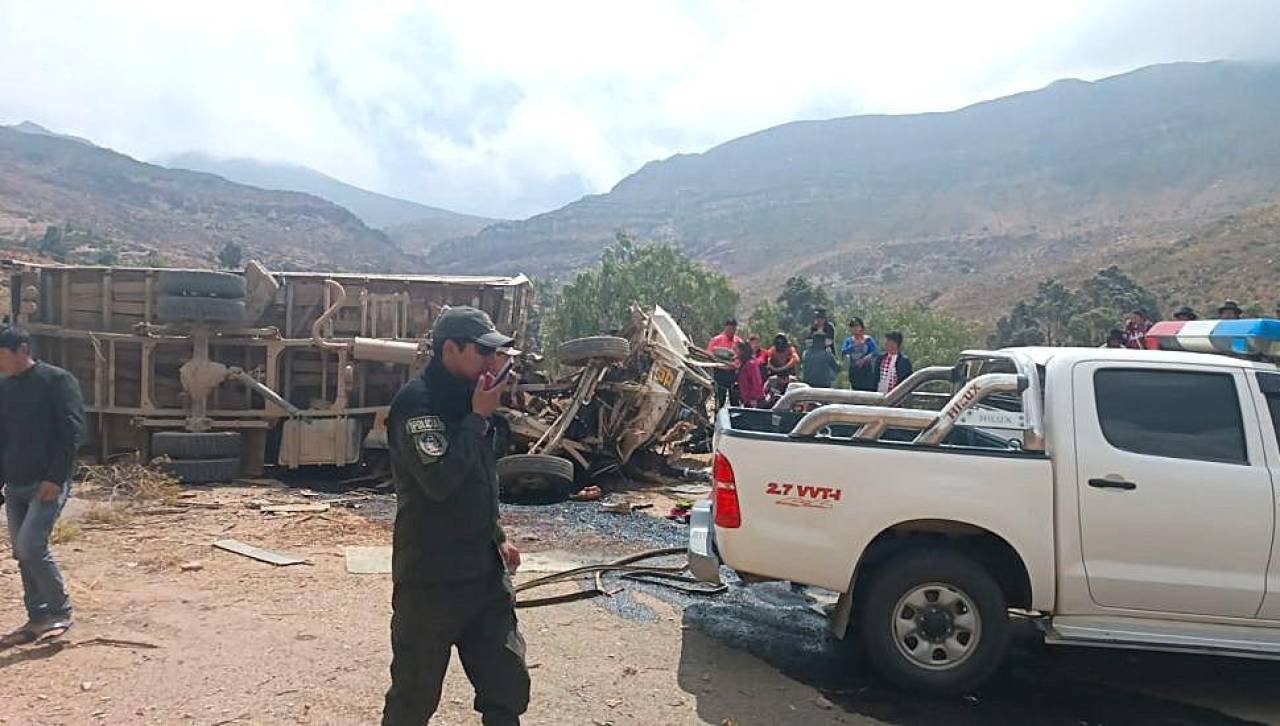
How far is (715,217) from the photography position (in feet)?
353

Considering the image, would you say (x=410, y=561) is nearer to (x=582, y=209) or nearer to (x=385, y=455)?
(x=385, y=455)

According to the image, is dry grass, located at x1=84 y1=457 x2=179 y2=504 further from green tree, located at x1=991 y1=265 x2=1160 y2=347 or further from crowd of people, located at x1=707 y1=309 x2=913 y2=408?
green tree, located at x1=991 y1=265 x2=1160 y2=347

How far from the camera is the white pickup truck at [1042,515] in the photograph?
177 inches

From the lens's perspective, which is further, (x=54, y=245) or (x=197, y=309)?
(x=54, y=245)

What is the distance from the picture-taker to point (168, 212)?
7588 centimetres

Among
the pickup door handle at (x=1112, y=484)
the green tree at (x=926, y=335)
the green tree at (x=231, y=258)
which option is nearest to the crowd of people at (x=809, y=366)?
the pickup door handle at (x=1112, y=484)

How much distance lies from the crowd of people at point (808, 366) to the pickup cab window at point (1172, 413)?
20.9 ft

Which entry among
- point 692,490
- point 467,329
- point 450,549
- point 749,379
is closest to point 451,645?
point 450,549

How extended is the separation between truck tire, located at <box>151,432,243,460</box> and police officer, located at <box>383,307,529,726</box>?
741cm

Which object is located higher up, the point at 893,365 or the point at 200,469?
the point at 893,365

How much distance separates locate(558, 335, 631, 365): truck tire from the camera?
9.81 metres

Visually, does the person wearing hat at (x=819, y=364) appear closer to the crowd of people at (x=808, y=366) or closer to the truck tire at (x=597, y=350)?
the crowd of people at (x=808, y=366)

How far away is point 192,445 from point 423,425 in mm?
7699

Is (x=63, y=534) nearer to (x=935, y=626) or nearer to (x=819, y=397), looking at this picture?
(x=819, y=397)
